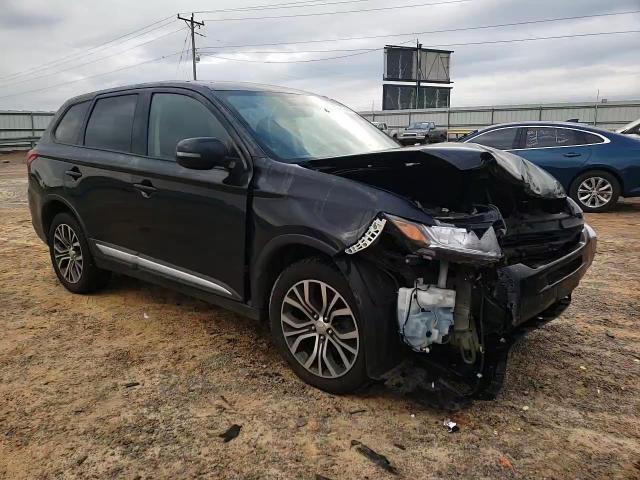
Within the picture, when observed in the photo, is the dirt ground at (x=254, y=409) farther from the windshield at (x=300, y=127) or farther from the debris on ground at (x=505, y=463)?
the windshield at (x=300, y=127)

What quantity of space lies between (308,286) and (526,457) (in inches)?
53.4

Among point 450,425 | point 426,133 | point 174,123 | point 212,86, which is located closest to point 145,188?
point 174,123

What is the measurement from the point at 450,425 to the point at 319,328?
2.76 ft

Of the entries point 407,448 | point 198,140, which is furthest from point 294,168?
point 407,448

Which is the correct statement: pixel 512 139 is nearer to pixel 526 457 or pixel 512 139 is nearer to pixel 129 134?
pixel 129 134

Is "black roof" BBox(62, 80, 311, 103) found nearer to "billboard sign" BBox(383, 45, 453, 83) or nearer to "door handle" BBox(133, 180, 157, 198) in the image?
"door handle" BBox(133, 180, 157, 198)

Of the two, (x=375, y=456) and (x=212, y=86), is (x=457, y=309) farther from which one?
(x=212, y=86)

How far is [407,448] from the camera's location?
268 centimetres

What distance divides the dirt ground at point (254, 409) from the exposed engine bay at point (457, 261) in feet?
1.12

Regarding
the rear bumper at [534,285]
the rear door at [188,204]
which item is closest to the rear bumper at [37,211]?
the rear door at [188,204]

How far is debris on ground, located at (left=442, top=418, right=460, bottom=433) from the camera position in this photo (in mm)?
2836

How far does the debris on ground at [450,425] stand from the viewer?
2836mm

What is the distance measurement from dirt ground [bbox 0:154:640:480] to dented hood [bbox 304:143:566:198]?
1.19 metres

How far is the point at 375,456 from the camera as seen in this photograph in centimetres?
262
